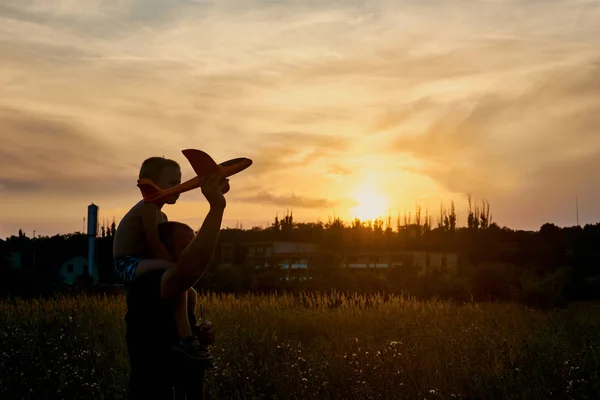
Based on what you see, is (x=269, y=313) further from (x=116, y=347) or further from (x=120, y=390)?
(x=120, y=390)

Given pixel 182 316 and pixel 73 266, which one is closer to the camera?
pixel 182 316

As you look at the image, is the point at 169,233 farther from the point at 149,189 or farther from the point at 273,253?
the point at 273,253

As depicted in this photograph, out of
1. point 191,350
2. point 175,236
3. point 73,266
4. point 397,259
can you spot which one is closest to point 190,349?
point 191,350

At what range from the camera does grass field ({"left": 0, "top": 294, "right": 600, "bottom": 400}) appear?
8570 millimetres

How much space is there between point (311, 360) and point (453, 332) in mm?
3334

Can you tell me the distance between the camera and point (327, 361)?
934cm

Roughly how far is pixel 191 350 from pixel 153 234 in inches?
24.4

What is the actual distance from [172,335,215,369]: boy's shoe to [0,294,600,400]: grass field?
407 cm

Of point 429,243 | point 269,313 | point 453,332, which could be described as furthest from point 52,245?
point 453,332

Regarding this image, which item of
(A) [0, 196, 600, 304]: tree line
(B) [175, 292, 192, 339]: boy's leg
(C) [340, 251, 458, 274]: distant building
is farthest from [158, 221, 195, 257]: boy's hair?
(C) [340, 251, 458, 274]: distant building

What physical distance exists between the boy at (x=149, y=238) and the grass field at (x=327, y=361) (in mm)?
4173

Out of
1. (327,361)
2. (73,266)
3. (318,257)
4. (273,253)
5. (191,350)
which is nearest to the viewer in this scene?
(191,350)

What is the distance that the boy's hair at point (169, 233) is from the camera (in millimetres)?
3990

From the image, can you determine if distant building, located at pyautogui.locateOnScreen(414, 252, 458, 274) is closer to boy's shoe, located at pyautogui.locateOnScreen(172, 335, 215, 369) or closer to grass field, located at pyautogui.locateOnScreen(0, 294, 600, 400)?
grass field, located at pyautogui.locateOnScreen(0, 294, 600, 400)
